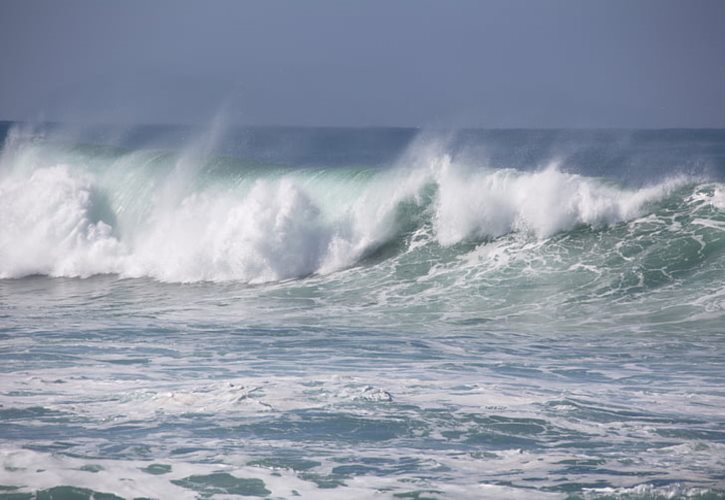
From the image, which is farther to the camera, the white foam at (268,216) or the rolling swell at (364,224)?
the white foam at (268,216)

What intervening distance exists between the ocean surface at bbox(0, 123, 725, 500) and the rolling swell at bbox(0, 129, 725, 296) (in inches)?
2.3

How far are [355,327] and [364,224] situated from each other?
22.1 ft

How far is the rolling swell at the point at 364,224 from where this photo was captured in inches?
715

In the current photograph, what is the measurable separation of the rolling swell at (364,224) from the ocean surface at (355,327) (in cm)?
6

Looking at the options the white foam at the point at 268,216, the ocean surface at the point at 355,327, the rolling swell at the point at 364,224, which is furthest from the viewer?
the white foam at the point at 268,216

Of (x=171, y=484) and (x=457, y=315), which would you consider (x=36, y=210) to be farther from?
(x=171, y=484)

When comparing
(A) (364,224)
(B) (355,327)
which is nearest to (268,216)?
(A) (364,224)

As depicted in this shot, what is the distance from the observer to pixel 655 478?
6.96 m

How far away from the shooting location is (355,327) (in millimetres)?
14555

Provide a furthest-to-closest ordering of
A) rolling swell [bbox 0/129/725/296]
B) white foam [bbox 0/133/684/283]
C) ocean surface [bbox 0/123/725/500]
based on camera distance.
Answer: white foam [bbox 0/133/684/283] < rolling swell [bbox 0/129/725/296] < ocean surface [bbox 0/123/725/500]

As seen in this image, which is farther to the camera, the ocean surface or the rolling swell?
the rolling swell

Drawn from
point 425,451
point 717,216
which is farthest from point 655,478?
point 717,216

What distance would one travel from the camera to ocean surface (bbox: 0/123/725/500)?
24.3 ft

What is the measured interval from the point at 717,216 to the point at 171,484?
14.3 meters
